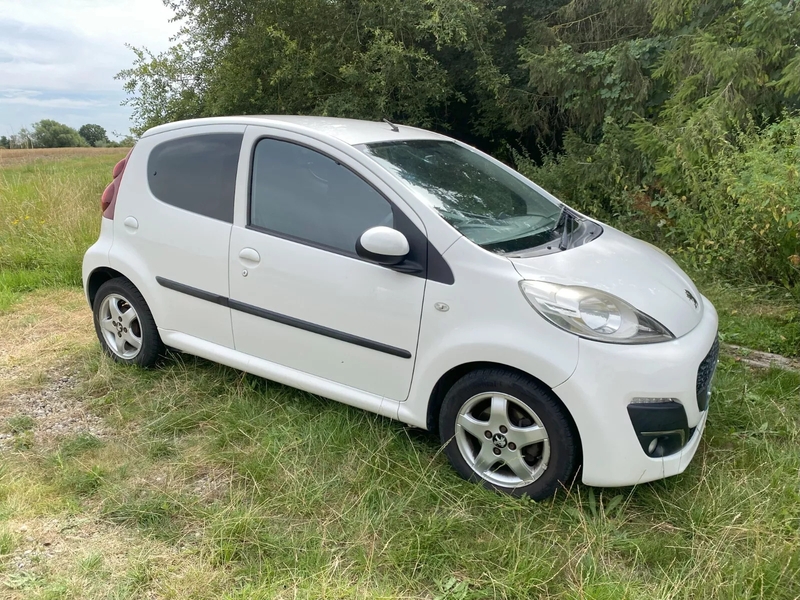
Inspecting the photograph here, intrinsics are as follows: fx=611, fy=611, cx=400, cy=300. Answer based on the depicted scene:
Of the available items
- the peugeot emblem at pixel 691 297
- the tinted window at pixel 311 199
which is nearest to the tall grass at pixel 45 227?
the tinted window at pixel 311 199

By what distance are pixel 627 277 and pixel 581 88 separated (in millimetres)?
6353

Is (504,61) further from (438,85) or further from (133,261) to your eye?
(133,261)

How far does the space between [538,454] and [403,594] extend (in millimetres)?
825

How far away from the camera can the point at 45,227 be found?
7277 mm

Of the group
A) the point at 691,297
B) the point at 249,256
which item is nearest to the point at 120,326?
the point at 249,256

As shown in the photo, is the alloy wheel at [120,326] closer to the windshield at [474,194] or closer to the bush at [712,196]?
the windshield at [474,194]

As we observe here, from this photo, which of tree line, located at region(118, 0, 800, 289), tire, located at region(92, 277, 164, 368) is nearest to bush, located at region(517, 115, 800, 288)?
tree line, located at region(118, 0, 800, 289)

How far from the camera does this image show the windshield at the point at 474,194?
290 centimetres

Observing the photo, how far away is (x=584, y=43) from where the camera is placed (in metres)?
9.10

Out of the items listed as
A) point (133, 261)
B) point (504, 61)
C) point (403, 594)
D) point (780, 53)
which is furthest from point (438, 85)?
point (403, 594)

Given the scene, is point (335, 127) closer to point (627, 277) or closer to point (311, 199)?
point (311, 199)

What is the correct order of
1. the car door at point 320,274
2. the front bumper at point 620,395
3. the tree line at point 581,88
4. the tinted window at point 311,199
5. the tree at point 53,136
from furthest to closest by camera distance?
the tree at point 53,136, the tree line at point 581,88, the tinted window at point 311,199, the car door at point 320,274, the front bumper at point 620,395

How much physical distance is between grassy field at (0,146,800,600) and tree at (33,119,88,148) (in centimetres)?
871

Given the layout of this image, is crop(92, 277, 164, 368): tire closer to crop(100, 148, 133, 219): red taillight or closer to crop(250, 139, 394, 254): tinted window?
crop(100, 148, 133, 219): red taillight
